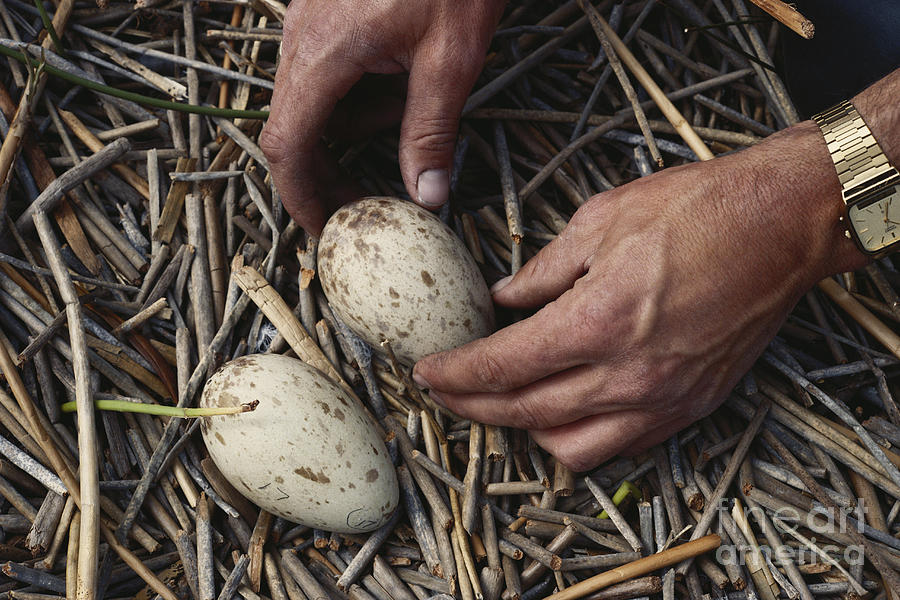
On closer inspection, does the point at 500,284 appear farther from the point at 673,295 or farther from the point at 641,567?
the point at 641,567

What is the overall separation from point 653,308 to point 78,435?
41.0 inches

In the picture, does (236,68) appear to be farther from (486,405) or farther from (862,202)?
(862,202)

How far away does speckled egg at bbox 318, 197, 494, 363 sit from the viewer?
1321 mm

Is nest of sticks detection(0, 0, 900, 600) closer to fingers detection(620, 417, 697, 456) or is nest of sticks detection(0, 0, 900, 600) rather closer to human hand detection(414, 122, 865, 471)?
fingers detection(620, 417, 697, 456)

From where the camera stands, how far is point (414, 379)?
139 centimetres

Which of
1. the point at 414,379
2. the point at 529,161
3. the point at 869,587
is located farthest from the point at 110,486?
the point at 869,587

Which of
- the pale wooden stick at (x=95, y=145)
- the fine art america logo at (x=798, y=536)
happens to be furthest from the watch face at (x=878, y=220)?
the pale wooden stick at (x=95, y=145)

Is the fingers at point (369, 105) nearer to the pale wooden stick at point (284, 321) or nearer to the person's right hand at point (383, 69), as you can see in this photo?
the person's right hand at point (383, 69)

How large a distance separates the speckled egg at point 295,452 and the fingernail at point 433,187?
412 millimetres

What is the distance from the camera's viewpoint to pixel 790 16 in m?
1.12

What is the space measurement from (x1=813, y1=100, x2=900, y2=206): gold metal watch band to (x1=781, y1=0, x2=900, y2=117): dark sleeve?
42cm

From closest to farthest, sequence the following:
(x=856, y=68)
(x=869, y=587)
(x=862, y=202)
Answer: (x=862, y=202) → (x=869, y=587) → (x=856, y=68)

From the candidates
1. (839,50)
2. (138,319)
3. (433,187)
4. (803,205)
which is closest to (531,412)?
(433,187)

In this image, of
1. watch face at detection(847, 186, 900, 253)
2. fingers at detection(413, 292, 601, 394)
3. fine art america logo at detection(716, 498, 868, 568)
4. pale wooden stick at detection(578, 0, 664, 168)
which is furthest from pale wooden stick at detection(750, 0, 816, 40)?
fine art america logo at detection(716, 498, 868, 568)
